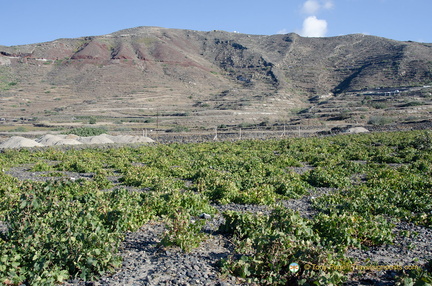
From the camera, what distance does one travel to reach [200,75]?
369 feet

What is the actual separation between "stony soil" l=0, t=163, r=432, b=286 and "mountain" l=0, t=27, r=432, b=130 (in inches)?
2184

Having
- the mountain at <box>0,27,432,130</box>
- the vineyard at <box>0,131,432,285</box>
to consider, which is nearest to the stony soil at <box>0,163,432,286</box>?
the vineyard at <box>0,131,432,285</box>

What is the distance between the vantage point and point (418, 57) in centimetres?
10119

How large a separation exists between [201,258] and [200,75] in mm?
107410

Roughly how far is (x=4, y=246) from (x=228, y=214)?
4.43 meters

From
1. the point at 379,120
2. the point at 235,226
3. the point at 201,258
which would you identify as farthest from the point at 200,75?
the point at 201,258

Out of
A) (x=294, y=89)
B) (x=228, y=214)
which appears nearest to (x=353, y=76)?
(x=294, y=89)

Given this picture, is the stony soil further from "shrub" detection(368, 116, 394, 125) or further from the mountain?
the mountain

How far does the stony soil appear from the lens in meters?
6.44

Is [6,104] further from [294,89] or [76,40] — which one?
[294,89]

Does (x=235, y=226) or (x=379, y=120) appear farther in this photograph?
(x=379, y=120)

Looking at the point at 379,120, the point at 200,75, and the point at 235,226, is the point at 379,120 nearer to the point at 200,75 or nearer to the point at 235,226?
the point at 235,226

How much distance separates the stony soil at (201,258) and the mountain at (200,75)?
182 ft

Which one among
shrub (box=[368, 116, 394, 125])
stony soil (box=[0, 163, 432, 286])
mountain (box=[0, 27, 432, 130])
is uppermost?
mountain (box=[0, 27, 432, 130])
